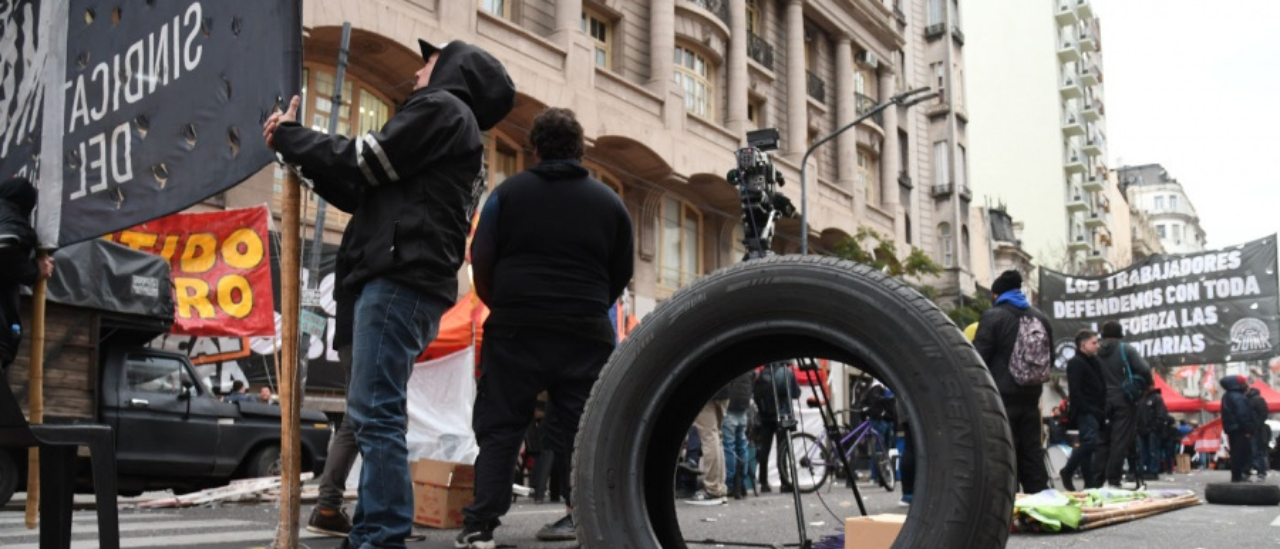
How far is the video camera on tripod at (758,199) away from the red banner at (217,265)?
29.2ft

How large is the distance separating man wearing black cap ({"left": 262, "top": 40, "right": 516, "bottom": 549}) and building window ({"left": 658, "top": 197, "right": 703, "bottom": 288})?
70.3ft

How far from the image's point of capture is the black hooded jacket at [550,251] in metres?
4.61

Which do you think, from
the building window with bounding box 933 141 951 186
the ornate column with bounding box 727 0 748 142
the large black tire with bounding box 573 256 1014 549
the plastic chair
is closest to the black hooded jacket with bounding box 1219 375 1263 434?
the ornate column with bounding box 727 0 748 142

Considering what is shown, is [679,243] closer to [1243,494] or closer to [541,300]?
[1243,494]

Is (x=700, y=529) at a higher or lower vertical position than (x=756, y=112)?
lower

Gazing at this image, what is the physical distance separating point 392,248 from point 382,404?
1.68ft

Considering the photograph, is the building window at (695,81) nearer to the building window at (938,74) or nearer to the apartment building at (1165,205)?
the building window at (938,74)

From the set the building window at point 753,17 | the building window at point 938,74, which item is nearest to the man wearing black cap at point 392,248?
the building window at point 753,17

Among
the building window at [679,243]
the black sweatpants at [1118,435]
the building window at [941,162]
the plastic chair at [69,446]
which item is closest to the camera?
the plastic chair at [69,446]

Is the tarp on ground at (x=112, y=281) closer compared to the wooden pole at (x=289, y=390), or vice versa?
the wooden pole at (x=289, y=390)

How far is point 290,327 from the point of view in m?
3.47

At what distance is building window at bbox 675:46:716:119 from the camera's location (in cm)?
2606

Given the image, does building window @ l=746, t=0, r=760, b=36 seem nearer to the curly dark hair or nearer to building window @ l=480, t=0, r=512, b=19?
building window @ l=480, t=0, r=512, b=19

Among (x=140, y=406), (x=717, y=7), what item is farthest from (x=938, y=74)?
(x=140, y=406)
